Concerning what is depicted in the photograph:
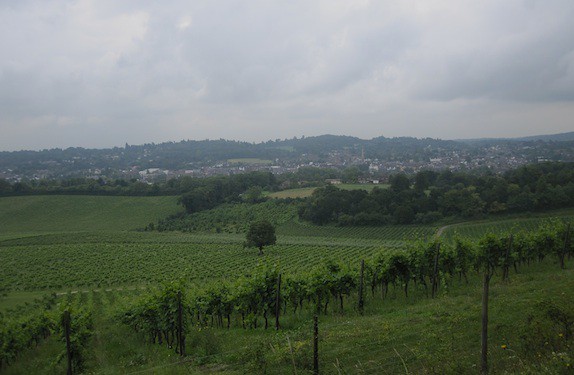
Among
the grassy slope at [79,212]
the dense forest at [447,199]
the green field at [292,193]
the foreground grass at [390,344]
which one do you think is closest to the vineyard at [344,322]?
the foreground grass at [390,344]

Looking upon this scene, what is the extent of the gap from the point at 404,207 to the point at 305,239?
20.8m

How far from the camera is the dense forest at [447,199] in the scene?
67.1 metres

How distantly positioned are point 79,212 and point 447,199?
87748 mm

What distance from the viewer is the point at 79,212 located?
99688mm

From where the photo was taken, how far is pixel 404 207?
75.2 metres

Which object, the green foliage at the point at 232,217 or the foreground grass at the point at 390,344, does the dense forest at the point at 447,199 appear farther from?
the foreground grass at the point at 390,344

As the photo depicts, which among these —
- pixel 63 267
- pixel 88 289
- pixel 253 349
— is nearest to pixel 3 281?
pixel 63 267

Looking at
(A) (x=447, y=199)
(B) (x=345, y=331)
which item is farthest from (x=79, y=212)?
(B) (x=345, y=331)

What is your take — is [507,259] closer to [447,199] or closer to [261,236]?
[261,236]

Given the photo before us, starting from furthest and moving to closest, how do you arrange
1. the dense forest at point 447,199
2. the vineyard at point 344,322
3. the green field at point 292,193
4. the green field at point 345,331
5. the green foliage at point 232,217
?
the green field at point 292,193
the green foliage at point 232,217
the dense forest at point 447,199
the vineyard at point 344,322
the green field at point 345,331

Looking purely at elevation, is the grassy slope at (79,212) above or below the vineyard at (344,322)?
below

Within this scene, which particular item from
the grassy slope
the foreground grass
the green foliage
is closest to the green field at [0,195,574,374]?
the foreground grass

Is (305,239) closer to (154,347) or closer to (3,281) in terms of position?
(3,281)

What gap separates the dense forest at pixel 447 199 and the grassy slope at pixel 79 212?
135 ft
